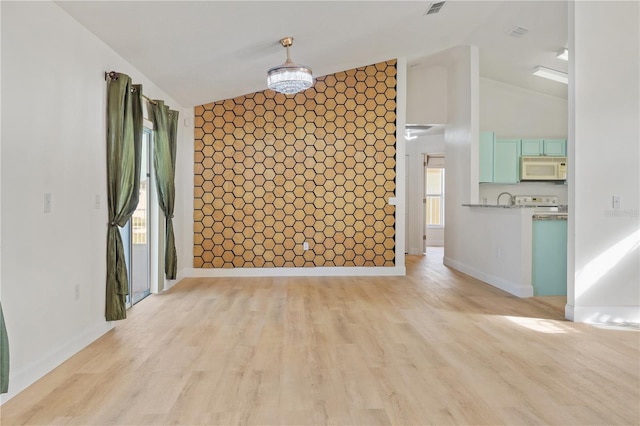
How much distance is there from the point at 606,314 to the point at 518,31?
142 inches

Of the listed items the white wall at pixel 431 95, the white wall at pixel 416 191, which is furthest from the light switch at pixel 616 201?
the white wall at pixel 416 191

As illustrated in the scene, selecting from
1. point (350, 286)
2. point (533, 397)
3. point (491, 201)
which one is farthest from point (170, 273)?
point (491, 201)

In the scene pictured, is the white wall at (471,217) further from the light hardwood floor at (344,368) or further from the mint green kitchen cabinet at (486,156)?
the light hardwood floor at (344,368)

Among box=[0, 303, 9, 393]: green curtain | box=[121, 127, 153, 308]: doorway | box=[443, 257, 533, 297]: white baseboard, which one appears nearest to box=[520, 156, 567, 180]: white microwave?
box=[443, 257, 533, 297]: white baseboard

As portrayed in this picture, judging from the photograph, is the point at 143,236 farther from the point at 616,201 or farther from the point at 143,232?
the point at 616,201

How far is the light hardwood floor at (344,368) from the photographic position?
85.7 inches

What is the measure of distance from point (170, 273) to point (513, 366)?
4014 millimetres

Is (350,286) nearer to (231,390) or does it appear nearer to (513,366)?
(513,366)

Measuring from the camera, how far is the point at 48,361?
2.72 m

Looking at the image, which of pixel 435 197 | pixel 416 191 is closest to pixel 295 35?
pixel 416 191

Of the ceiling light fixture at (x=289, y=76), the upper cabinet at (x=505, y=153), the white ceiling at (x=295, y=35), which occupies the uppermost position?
the white ceiling at (x=295, y=35)

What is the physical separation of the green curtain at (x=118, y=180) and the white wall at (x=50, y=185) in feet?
0.20

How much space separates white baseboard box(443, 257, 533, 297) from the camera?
16.3ft

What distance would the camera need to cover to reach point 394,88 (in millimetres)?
6461
